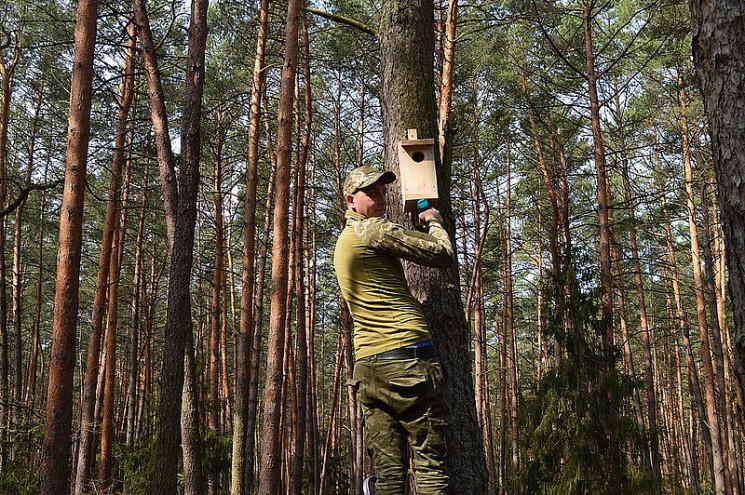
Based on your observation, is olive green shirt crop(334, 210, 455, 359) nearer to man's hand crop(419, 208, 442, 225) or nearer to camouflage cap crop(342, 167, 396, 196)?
man's hand crop(419, 208, 442, 225)

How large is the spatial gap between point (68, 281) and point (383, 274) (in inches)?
214

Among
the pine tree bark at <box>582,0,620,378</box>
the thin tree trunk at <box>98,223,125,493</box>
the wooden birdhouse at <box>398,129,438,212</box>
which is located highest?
the pine tree bark at <box>582,0,620,378</box>

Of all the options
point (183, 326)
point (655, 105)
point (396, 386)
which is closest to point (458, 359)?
point (396, 386)

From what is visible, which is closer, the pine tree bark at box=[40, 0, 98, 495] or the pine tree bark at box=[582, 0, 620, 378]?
the pine tree bark at box=[40, 0, 98, 495]

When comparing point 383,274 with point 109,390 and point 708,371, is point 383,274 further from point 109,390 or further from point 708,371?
point 708,371

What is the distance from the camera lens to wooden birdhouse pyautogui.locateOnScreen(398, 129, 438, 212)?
366 cm

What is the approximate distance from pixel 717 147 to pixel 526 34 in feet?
44.3

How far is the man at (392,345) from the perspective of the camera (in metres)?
3.10

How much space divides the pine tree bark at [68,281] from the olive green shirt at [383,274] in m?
5.21

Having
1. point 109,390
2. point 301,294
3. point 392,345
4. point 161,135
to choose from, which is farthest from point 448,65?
point 109,390

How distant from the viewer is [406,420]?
3152mm

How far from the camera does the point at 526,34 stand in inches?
589

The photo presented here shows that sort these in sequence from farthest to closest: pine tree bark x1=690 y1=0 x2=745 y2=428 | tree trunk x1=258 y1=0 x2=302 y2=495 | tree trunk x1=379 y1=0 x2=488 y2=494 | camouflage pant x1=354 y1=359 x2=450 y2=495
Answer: tree trunk x1=258 y1=0 x2=302 y2=495, tree trunk x1=379 y1=0 x2=488 y2=494, camouflage pant x1=354 y1=359 x2=450 y2=495, pine tree bark x1=690 y1=0 x2=745 y2=428

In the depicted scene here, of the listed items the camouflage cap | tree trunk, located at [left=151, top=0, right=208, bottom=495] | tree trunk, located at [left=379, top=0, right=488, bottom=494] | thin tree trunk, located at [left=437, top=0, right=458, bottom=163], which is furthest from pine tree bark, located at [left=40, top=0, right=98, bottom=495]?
the camouflage cap
